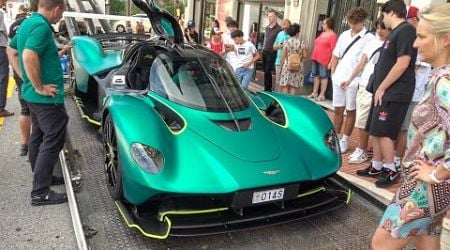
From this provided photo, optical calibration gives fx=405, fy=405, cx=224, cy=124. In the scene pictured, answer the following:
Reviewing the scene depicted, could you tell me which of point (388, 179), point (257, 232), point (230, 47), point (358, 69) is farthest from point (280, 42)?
point (257, 232)

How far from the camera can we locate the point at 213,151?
3049 mm

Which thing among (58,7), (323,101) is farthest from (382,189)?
Result: (323,101)

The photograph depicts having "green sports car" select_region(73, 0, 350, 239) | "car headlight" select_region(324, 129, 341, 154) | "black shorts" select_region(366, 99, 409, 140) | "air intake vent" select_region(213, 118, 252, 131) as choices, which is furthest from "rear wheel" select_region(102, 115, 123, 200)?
"black shorts" select_region(366, 99, 409, 140)

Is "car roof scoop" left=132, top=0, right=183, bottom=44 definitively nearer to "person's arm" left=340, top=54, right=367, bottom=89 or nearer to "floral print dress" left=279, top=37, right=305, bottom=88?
"person's arm" left=340, top=54, right=367, bottom=89

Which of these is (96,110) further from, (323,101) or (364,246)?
(323,101)

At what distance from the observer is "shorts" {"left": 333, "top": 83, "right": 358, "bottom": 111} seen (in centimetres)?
504

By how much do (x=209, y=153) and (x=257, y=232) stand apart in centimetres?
73

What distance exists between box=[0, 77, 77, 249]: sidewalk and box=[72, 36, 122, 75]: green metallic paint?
1430 mm

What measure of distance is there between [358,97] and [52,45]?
11.0ft

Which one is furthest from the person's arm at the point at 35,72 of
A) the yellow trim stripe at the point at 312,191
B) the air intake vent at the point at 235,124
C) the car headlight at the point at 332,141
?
the car headlight at the point at 332,141

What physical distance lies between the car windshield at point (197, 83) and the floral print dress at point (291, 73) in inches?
144

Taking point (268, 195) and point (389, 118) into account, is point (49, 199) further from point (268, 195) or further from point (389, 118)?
point (389, 118)

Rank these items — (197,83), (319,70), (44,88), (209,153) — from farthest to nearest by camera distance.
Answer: (319,70), (197,83), (44,88), (209,153)

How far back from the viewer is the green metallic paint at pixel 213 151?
2787 millimetres
